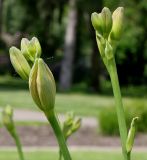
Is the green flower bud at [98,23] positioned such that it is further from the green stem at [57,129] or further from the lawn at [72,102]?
the lawn at [72,102]

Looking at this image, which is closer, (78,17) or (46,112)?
(46,112)

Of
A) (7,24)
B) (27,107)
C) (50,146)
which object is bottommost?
(7,24)

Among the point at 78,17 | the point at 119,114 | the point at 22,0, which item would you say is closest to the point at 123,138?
the point at 119,114

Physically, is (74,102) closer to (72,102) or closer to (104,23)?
(72,102)

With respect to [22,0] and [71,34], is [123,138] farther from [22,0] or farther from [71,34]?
[22,0]

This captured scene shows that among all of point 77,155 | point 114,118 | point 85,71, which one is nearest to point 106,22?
point 77,155

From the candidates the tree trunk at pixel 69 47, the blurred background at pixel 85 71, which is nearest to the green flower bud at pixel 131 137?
the blurred background at pixel 85 71
